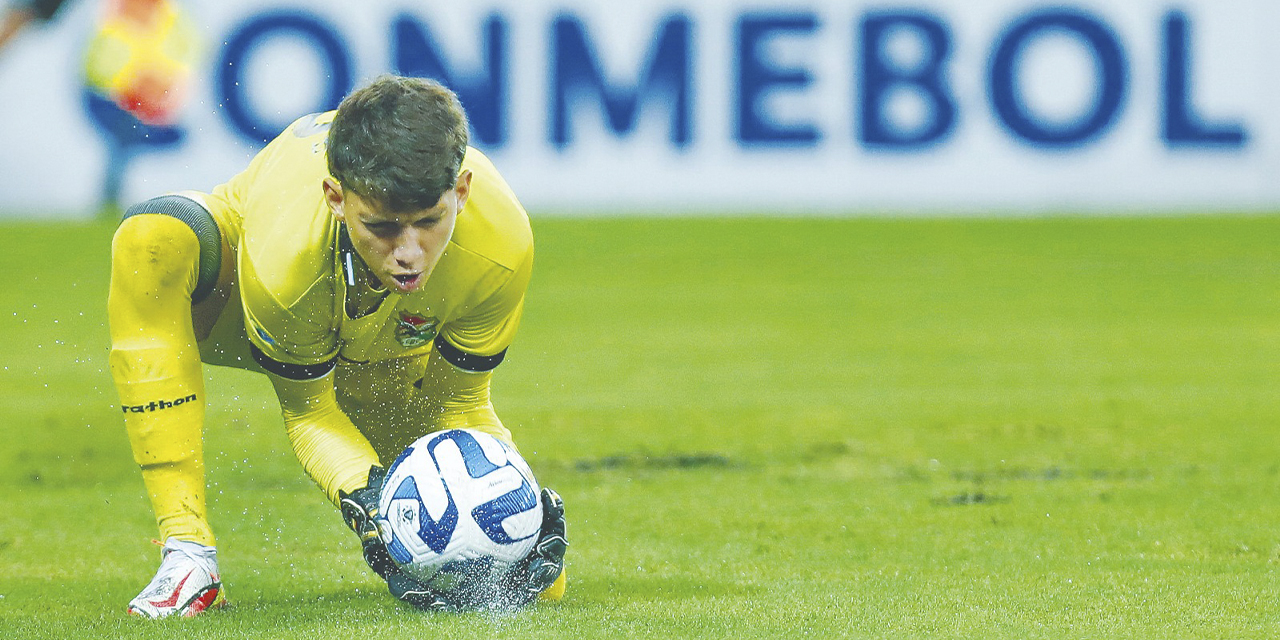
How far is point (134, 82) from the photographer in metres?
17.9

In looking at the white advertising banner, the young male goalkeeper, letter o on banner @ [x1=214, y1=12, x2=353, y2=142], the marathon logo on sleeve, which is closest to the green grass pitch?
the young male goalkeeper

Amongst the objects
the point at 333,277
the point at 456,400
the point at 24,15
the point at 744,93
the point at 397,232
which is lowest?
the point at 744,93

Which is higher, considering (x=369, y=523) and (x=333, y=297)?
(x=333, y=297)

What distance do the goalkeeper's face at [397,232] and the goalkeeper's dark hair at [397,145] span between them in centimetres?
3

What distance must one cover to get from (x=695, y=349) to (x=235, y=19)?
799 centimetres

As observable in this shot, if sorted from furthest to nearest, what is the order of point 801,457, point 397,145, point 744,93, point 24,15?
1. point 744,93
2. point 801,457
3. point 397,145
4. point 24,15

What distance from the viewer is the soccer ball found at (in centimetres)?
445

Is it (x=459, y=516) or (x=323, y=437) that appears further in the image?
(x=323, y=437)

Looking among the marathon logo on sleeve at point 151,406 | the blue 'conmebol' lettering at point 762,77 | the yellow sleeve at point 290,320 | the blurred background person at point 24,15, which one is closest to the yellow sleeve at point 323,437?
the yellow sleeve at point 290,320

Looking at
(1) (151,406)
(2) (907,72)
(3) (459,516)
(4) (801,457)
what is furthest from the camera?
(2) (907,72)

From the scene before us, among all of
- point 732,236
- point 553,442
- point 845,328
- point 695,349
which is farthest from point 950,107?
point 553,442

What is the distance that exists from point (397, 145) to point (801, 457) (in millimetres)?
4251

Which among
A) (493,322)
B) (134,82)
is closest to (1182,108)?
(134,82)

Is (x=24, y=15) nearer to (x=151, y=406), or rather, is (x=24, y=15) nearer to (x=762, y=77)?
(x=151, y=406)
